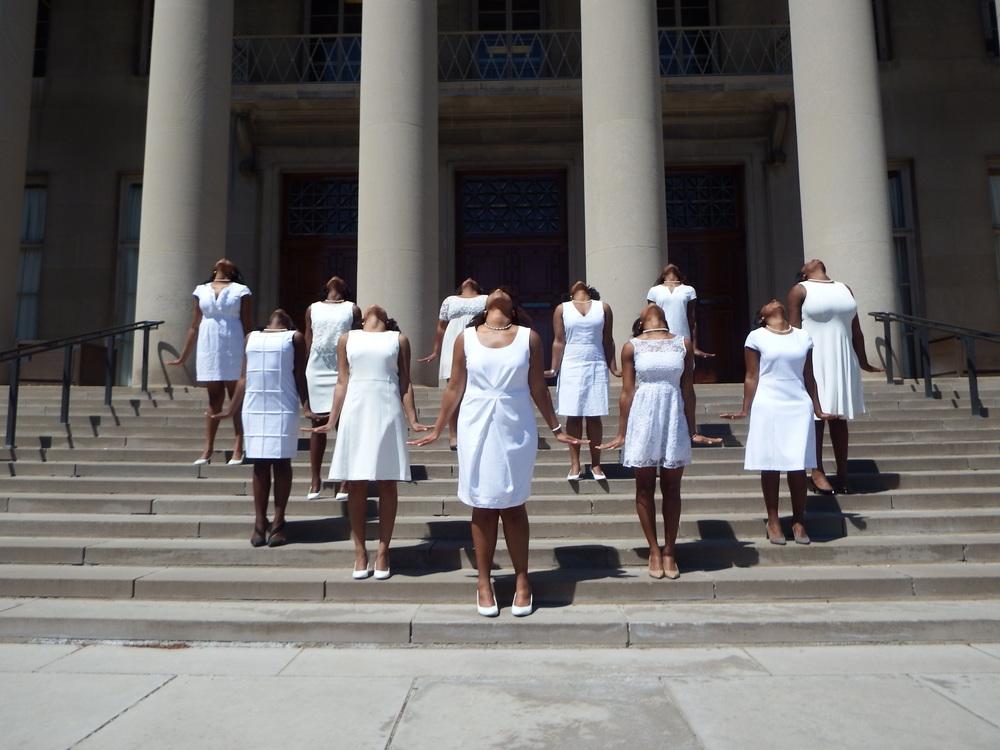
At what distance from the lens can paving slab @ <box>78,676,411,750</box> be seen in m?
3.05

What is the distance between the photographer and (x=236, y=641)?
4496 millimetres

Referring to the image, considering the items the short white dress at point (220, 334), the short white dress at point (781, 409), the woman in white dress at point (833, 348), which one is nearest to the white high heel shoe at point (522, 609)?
the short white dress at point (781, 409)

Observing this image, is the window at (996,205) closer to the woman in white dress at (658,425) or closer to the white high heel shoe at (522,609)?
the woman in white dress at (658,425)

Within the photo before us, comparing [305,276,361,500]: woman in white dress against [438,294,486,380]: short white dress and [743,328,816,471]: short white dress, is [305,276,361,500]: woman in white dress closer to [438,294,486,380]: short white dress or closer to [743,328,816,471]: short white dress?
[438,294,486,380]: short white dress

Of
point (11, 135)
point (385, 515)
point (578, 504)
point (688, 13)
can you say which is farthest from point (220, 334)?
point (688, 13)

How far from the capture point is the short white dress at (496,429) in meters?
4.62

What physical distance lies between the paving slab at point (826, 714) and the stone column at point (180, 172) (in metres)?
9.08

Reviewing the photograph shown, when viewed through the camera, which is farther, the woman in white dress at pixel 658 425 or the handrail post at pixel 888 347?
the handrail post at pixel 888 347

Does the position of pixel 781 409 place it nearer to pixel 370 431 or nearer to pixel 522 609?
pixel 522 609

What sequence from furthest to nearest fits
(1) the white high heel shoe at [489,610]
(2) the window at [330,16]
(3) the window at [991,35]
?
1. (2) the window at [330,16]
2. (3) the window at [991,35]
3. (1) the white high heel shoe at [489,610]

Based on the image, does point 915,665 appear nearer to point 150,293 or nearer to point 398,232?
point 398,232

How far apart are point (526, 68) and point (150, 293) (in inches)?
348

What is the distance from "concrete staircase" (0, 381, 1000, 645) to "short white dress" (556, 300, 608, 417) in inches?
26.2

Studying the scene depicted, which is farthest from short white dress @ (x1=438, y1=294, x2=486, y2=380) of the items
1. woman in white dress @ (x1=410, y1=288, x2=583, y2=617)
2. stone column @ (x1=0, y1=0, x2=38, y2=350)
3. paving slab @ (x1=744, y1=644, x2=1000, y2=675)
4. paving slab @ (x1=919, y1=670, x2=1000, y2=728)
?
stone column @ (x1=0, y1=0, x2=38, y2=350)
